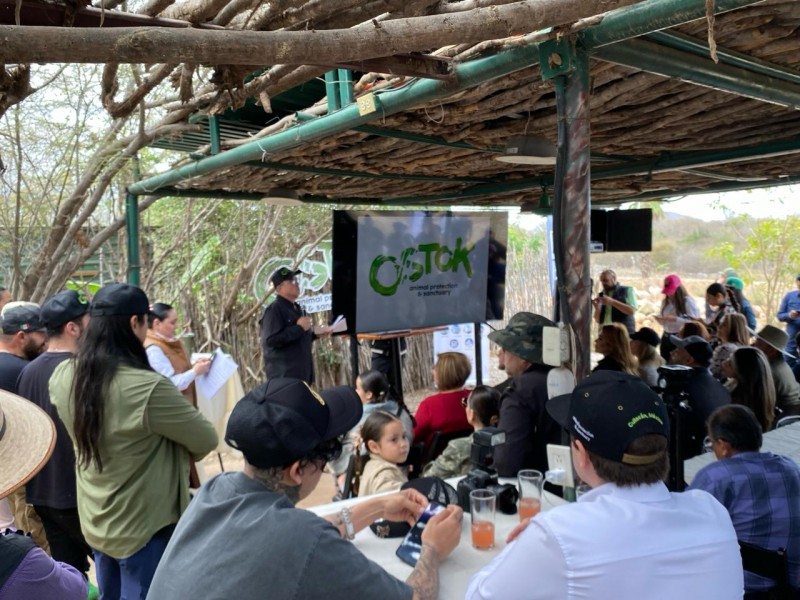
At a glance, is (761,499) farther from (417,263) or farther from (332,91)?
(417,263)

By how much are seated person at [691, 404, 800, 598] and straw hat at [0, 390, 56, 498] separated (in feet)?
7.00

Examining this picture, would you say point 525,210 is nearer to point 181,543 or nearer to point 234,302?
point 234,302

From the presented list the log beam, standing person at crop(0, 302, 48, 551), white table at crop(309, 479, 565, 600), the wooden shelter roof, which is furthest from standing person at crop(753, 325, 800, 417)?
standing person at crop(0, 302, 48, 551)

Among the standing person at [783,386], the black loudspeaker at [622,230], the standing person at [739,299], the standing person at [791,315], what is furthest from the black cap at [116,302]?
the standing person at [791,315]

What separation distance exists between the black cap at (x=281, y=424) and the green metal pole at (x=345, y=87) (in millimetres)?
2221

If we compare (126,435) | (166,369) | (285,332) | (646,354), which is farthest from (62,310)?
(646,354)

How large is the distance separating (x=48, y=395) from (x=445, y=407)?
2.06 m

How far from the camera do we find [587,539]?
1325 millimetres

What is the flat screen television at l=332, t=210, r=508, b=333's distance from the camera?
17.7 feet

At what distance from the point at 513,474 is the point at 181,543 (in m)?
1.65

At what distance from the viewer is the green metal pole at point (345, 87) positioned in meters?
3.36

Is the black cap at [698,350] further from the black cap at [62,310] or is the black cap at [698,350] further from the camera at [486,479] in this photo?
the black cap at [62,310]

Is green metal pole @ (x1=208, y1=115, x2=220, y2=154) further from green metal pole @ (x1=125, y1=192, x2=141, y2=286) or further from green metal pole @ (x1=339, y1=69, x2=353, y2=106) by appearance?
green metal pole @ (x1=125, y1=192, x2=141, y2=286)

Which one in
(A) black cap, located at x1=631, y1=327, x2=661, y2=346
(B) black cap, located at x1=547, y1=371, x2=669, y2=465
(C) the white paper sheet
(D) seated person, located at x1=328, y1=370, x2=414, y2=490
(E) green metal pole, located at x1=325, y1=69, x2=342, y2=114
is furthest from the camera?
(A) black cap, located at x1=631, y1=327, x2=661, y2=346
